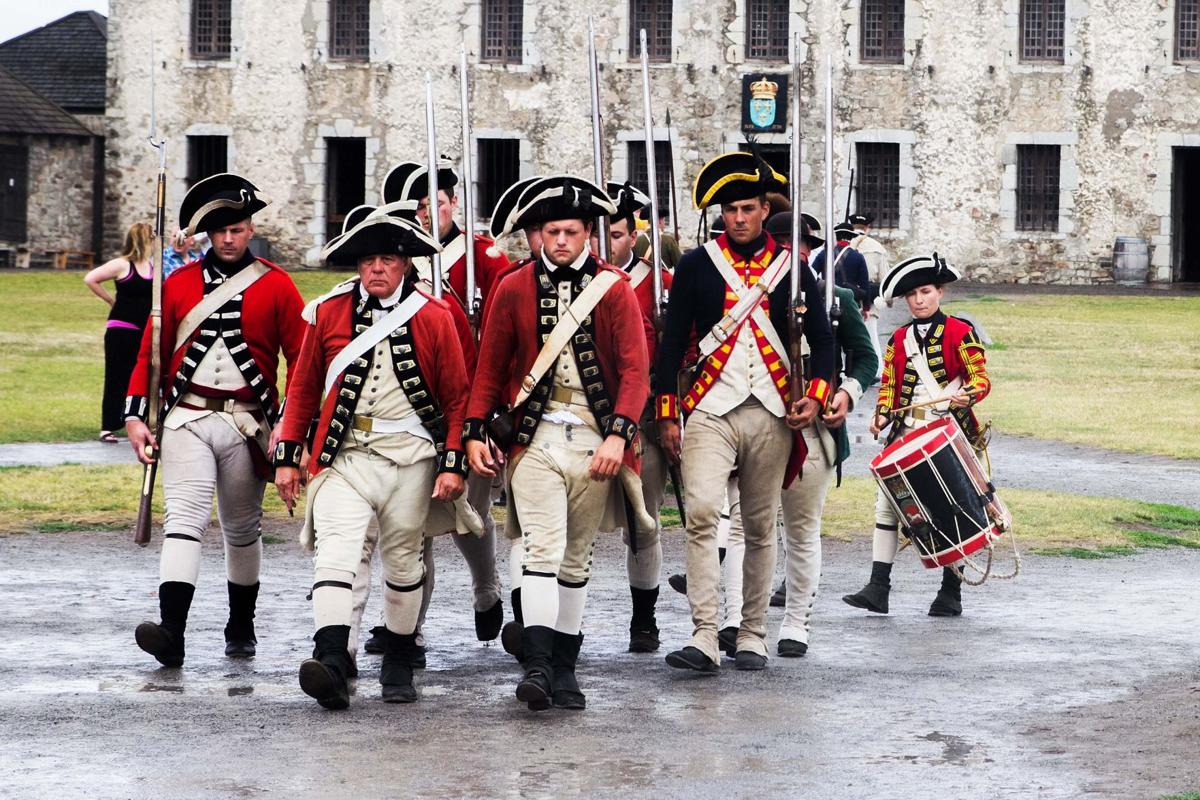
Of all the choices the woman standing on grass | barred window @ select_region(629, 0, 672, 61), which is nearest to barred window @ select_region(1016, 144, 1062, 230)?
barred window @ select_region(629, 0, 672, 61)

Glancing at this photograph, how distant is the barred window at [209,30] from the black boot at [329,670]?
3597cm

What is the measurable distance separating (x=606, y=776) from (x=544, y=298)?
82.3 inches

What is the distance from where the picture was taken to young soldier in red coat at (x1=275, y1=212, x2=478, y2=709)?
7.54m

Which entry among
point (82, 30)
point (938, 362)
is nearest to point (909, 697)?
point (938, 362)

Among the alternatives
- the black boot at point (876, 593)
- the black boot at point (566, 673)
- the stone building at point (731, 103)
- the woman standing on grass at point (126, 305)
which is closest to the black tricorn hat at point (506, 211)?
the black boot at point (566, 673)

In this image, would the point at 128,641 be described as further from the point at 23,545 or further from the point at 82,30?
the point at 82,30

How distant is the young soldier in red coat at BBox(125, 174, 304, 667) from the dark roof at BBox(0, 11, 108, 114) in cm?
3703

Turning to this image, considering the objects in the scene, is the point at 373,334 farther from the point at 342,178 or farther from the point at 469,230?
the point at 342,178

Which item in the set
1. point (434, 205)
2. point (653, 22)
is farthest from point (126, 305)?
point (653, 22)

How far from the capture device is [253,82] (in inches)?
1635

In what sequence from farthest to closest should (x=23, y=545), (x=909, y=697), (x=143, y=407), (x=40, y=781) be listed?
1. (x=23, y=545)
2. (x=143, y=407)
3. (x=909, y=697)
4. (x=40, y=781)

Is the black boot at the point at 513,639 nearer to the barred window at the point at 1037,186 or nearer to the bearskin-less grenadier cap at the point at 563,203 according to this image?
the bearskin-less grenadier cap at the point at 563,203

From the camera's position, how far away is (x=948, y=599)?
962 cm

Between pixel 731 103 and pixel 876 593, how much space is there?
101 feet
